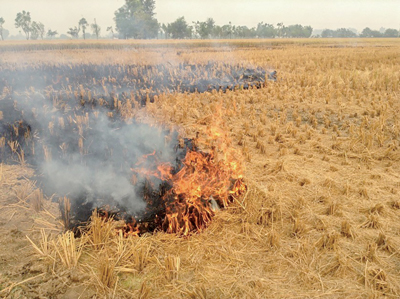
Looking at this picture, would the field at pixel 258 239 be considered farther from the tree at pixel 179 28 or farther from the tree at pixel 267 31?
the tree at pixel 267 31

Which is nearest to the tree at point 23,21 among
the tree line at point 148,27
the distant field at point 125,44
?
the tree line at point 148,27

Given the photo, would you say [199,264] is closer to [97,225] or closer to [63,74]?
[97,225]

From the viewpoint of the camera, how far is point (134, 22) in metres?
64.3

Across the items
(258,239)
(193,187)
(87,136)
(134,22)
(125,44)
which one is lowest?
(258,239)

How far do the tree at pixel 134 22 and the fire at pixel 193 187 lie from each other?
64.6m

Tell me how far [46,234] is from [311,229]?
2967 millimetres

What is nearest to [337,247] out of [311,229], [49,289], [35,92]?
[311,229]

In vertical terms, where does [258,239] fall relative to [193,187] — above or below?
below

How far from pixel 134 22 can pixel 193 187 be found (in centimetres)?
6849

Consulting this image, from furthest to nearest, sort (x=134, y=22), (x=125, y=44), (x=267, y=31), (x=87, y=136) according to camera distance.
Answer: (x=267, y=31), (x=134, y=22), (x=125, y=44), (x=87, y=136)

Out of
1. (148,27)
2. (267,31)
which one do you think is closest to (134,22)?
(148,27)

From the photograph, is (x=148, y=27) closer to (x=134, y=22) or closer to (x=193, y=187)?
(x=134, y=22)

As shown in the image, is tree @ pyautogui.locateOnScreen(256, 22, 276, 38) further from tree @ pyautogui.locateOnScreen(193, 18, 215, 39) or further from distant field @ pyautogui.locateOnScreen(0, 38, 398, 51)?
distant field @ pyautogui.locateOnScreen(0, 38, 398, 51)

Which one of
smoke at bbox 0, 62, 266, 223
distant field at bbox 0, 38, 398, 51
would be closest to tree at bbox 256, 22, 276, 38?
distant field at bbox 0, 38, 398, 51
